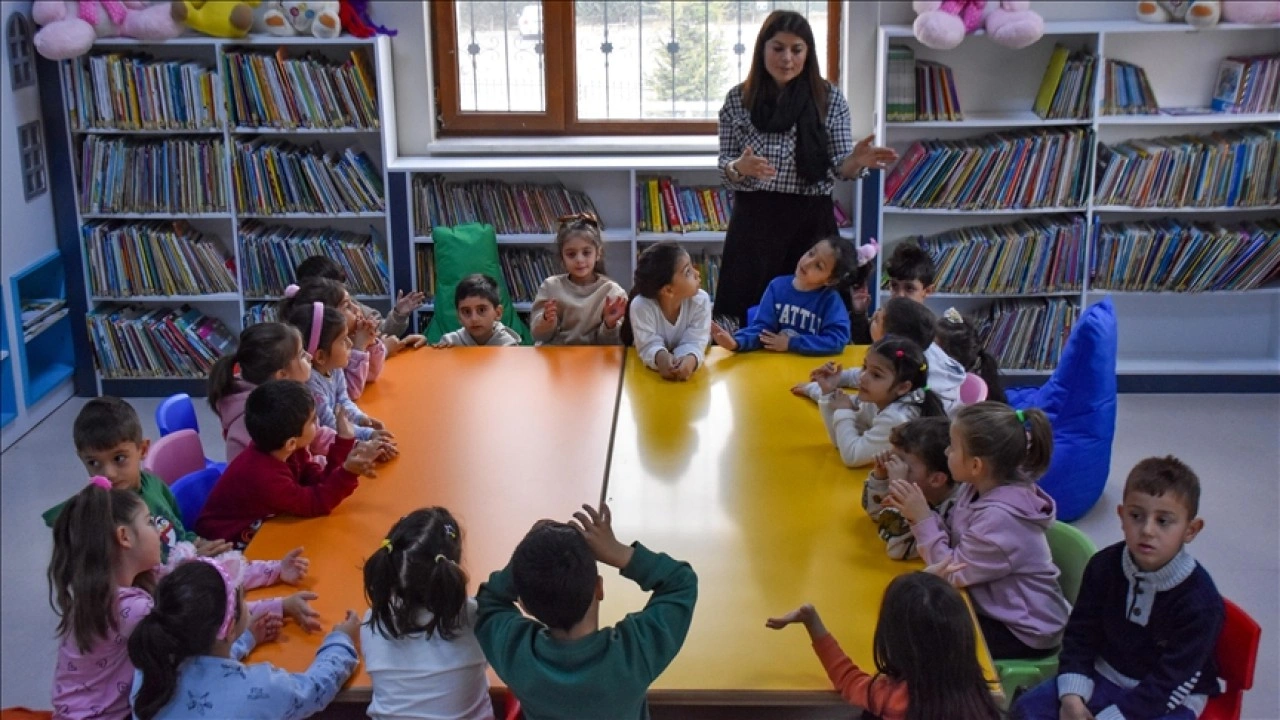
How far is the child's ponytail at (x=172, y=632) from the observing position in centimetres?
210

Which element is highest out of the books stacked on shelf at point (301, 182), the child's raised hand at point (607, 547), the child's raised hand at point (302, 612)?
the books stacked on shelf at point (301, 182)

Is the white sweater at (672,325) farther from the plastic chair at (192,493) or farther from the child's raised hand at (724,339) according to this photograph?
the plastic chair at (192,493)

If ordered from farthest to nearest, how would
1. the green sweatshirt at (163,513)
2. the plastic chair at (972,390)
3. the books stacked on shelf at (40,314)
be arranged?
the books stacked on shelf at (40,314)
the plastic chair at (972,390)
the green sweatshirt at (163,513)

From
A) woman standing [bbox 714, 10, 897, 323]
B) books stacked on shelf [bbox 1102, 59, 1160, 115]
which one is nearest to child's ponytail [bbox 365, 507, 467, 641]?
woman standing [bbox 714, 10, 897, 323]

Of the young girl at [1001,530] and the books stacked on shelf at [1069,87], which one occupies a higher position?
the books stacked on shelf at [1069,87]

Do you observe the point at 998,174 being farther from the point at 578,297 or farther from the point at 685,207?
the point at 578,297

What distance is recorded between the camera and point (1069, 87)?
204 inches

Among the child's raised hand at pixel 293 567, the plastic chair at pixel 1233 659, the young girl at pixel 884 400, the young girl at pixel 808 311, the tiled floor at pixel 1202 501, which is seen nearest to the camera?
the plastic chair at pixel 1233 659

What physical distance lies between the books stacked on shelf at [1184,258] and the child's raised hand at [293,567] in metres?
3.78

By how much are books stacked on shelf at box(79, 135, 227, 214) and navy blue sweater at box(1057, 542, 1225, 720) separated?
13.1 feet

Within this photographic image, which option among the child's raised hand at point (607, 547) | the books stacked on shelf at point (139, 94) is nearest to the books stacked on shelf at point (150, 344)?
the books stacked on shelf at point (139, 94)

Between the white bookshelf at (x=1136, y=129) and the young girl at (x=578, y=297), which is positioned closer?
the young girl at (x=578, y=297)

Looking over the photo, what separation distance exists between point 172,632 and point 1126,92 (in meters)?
4.36

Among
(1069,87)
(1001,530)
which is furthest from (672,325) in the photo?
(1069,87)
